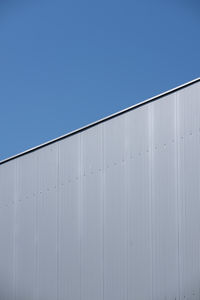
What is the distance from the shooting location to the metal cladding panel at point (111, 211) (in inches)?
283

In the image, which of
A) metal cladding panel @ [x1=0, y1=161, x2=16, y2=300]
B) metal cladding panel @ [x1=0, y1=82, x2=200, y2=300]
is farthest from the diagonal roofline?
metal cladding panel @ [x1=0, y1=161, x2=16, y2=300]

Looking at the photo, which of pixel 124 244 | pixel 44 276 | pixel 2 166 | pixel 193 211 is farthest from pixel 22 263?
pixel 193 211

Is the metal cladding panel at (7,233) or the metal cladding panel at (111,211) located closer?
the metal cladding panel at (111,211)

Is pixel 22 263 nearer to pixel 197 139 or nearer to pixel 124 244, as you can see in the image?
pixel 124 244

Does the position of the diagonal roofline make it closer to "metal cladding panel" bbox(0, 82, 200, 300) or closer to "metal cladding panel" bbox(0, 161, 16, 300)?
"metal cladding panel" bbox(0, 82, 200, 300)

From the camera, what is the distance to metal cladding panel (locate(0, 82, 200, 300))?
7.20 meters

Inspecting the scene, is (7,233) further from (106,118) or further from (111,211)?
(106,118)

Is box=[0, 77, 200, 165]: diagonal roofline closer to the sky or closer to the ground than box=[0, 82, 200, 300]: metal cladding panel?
closer to the sky

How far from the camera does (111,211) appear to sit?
8.38 metres

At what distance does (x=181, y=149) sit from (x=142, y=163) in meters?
0.76

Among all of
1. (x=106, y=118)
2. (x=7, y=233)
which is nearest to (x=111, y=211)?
(x=106, y=118)

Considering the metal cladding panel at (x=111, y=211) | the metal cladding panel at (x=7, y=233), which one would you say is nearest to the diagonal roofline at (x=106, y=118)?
the metal cladding panel at (x=111, y=211)

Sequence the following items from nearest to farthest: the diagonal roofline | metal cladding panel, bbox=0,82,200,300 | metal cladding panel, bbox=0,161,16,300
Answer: metal cladding panel, bbox=0,82,200,300, the diagonal roofline, metal cladding panel, bbox=0,161,16,300

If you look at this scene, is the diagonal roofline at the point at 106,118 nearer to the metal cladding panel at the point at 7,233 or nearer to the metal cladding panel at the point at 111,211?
the metal cladding panel at the point at 111,211
